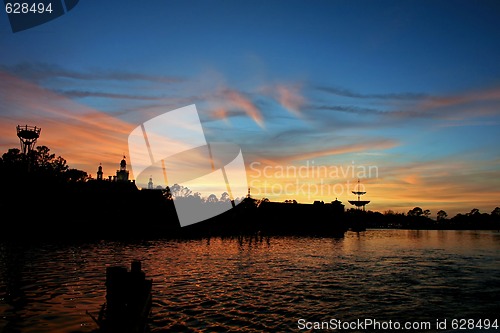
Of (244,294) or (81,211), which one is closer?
(244,294)

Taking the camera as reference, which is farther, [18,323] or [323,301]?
[323,301]

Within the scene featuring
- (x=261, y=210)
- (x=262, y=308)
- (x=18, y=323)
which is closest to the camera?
(x=18, y=323)

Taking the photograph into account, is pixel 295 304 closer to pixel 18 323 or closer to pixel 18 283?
pixel 18 323

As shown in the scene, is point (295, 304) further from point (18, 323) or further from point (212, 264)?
point (212, 264)

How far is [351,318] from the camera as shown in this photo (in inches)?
583

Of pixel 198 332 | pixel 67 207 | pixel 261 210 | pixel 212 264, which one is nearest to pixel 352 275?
pixel 212 264

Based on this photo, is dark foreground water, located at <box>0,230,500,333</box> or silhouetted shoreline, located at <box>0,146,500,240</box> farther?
silhouetted shoreline, located at <box>0,146,500,240</box>

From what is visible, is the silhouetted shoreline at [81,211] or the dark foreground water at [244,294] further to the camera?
the silhouetted shoreline at [81,211]

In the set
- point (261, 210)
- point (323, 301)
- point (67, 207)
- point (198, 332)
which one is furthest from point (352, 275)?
point (261, 210)

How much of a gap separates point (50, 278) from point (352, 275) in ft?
68.6

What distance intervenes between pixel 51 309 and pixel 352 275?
2068cm

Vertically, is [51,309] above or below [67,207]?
below

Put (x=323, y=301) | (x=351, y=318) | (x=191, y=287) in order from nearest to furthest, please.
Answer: (x=351, y=318)
(x=323, y=301)
(x=191, y=287)

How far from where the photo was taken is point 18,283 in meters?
17.8
